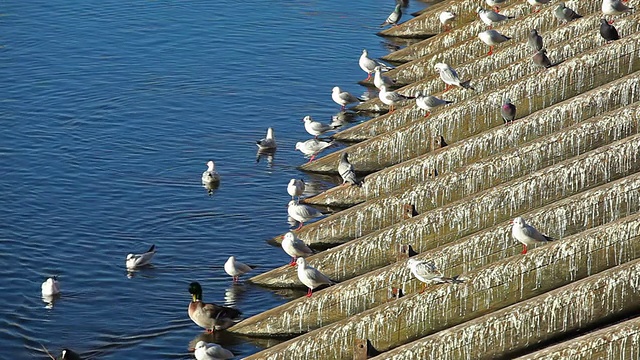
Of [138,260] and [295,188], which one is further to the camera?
[295,188]

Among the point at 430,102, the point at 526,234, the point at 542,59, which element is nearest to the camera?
the point at 526,234

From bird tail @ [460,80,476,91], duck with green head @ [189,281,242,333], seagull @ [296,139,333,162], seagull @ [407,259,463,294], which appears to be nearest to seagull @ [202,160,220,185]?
seagull @ [296,139,333,162]

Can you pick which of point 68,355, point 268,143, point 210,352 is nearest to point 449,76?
point 268,143

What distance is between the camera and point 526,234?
16.2 meters

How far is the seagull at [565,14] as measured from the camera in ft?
89.1

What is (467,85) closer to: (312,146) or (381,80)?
(312,146)

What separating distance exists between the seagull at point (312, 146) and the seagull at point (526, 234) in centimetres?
1092

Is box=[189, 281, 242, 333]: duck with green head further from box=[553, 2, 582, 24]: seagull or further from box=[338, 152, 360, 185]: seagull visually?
box=[553, 2, 582, 24]: seagull

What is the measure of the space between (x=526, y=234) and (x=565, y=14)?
1228 centimetres

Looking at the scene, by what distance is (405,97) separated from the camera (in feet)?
92.6

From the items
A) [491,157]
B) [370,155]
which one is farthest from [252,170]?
[491,157]

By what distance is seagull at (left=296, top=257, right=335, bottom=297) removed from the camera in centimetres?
1834

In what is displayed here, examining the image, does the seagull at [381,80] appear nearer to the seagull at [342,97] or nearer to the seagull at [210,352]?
the seagull at [342,97]

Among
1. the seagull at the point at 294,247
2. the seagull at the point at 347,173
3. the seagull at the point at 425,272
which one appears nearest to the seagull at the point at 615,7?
the seagull at the point at 347,173
